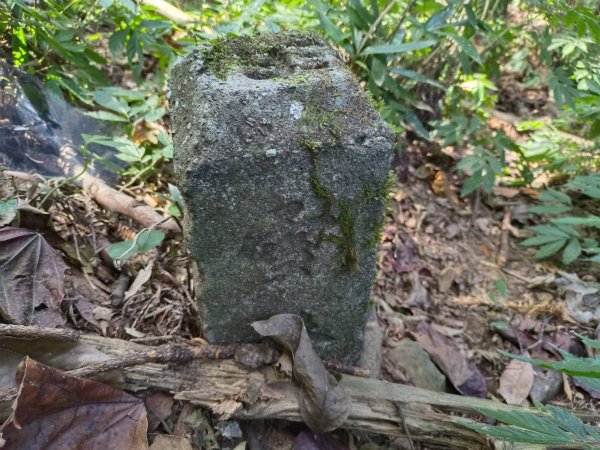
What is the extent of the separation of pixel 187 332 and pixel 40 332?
1.94 ft

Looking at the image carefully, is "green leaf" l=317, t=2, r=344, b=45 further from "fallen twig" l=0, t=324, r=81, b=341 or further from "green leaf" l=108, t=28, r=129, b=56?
"fallen twig" l=0, t=324, r=81, b=341

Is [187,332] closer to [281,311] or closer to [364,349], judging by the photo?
[281,311]

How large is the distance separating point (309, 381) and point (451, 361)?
99cm

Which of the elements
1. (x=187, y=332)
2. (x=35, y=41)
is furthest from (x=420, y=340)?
(x=35, y=41)

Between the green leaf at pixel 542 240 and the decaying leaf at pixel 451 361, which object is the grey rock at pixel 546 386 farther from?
the green leaf at pixel 542 240

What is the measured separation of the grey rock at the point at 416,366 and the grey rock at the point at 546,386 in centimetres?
51

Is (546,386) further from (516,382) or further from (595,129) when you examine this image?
(595,129)

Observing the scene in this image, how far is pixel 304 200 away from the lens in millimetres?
1604

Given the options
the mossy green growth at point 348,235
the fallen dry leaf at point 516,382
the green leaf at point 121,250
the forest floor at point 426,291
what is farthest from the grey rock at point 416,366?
the green leaf at point 121,250

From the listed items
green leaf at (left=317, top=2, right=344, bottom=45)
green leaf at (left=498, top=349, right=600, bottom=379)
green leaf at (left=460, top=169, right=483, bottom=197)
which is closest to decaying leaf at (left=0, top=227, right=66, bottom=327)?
green leaf at (left=498, top=349, right=600, bottom=379)

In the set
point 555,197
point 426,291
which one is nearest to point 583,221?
point 555,197

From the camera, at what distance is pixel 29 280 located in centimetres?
181

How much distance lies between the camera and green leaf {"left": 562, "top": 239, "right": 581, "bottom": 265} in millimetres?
3053

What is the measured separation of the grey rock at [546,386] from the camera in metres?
2.46
